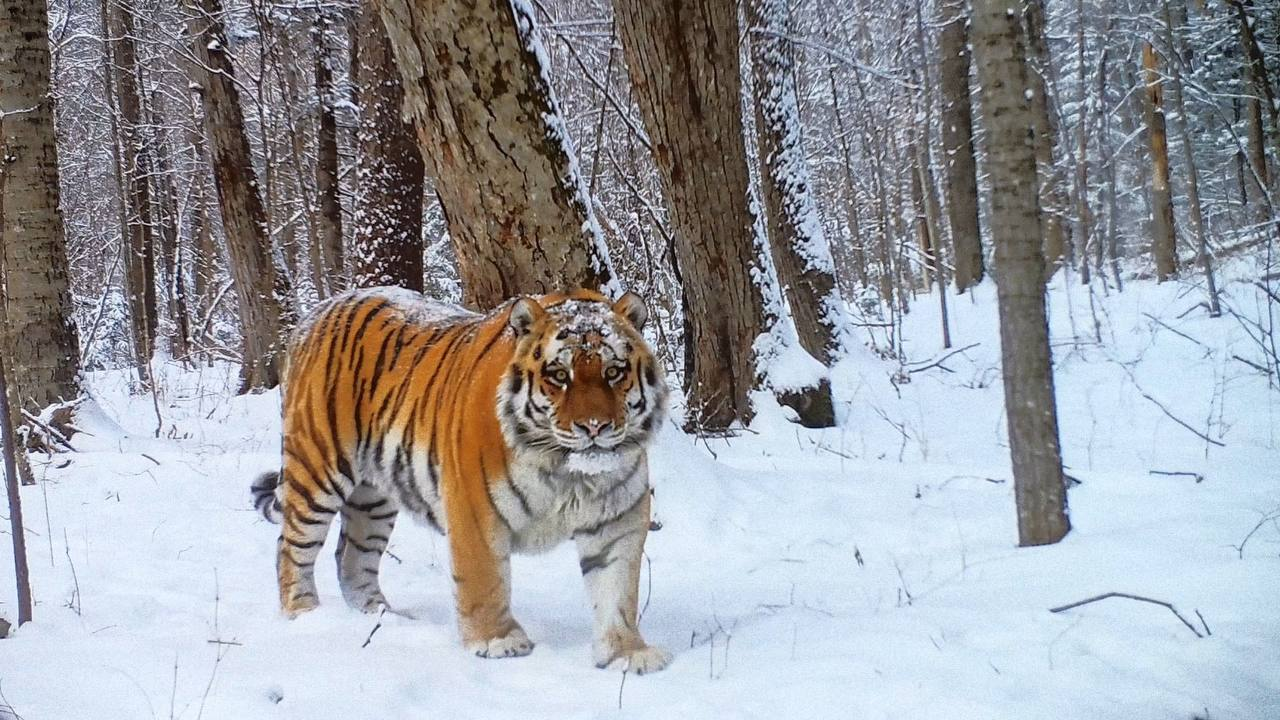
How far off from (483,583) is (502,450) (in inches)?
19.6

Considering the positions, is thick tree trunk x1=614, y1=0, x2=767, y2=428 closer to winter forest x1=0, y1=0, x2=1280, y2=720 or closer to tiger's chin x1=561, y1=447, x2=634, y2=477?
winter forest x1=0, y1=0, x2=1280, y2=720

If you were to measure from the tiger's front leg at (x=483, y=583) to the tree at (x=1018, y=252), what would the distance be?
2.07 metres

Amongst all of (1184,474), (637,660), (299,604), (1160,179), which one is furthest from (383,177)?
(1160,179)

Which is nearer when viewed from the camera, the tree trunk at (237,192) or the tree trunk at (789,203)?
the tree trunk at (789,203)

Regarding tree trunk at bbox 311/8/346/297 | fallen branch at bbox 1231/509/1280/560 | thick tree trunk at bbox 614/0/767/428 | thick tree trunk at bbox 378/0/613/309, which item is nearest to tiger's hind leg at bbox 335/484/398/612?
thick tree trunk at bbox 378/0/613/309

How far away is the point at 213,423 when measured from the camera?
10.1m

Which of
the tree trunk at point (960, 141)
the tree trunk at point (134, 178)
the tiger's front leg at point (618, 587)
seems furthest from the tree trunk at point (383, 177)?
the tree trunk at point (960, 141)

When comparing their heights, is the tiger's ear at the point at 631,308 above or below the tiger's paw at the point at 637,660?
above

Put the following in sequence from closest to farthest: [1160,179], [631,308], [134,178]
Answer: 1. [631,308]
2. [134,178]
3. [1160,179]

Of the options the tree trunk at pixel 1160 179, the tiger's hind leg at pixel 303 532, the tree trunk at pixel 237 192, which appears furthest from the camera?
the tree trunk at pixel 1160 179

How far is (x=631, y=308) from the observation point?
3512 mm

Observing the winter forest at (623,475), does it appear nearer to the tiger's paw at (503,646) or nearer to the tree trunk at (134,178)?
the tiger's paw at (503,646)

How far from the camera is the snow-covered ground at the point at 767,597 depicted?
2.60 metres

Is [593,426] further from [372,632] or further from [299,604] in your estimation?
[299,604]
